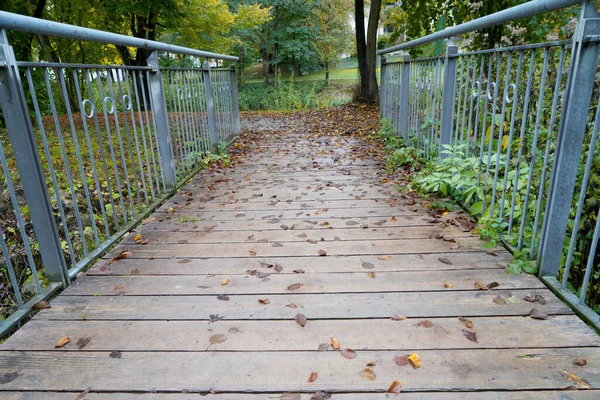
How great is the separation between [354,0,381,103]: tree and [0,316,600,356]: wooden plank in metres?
10.4

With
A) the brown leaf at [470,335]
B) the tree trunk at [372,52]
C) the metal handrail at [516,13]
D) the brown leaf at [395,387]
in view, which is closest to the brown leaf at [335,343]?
the brown leaf at [395,387]

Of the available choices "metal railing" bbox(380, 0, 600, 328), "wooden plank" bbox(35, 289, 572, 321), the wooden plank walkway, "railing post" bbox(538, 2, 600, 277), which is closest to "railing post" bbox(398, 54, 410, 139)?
"metal railing" bbox(380, 0, 600, 328)

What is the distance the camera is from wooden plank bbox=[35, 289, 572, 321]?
1.90 m

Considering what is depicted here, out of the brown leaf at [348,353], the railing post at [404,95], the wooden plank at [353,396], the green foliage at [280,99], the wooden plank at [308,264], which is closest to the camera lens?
the wooden plank at [353,396]

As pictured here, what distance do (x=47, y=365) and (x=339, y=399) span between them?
1.18m

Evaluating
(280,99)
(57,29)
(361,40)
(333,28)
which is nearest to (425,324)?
(57,29)

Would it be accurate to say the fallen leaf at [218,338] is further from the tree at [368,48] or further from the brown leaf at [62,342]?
the tree at [368,48]

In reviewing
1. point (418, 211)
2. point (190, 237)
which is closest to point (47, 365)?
point (190, 237)

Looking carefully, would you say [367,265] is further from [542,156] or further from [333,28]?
[333,28]

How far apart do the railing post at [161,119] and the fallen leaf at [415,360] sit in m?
2.92

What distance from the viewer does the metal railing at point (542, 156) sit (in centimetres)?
183

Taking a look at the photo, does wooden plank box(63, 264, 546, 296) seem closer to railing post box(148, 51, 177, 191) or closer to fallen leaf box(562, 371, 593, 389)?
fallen leaf box(562, 371, 593, 389)

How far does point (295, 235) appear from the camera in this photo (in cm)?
290

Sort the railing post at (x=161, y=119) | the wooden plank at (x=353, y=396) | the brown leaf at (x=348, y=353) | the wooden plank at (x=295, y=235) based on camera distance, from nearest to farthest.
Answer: the wooden plank at (x=353, y=396)
the brown leaf at (x=348, y=353)
the wooden plank at (x=295, y=235)
the railing post at (x=161, y=119)
